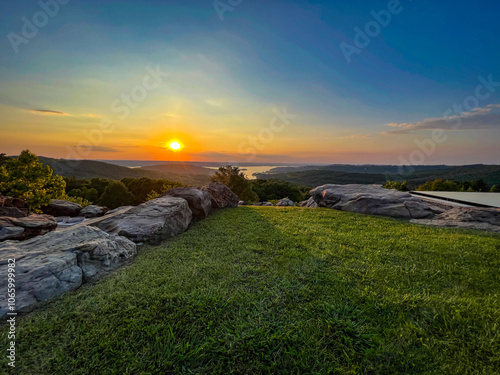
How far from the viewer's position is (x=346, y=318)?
2811 millimetres

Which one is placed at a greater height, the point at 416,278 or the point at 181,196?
the point at 181,196

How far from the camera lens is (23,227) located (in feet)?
18.5

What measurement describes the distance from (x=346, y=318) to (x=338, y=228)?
473 cm

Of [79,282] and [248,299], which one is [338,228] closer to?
[248,299]

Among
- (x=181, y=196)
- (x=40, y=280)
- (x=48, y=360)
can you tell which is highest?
(x=181, y=196)

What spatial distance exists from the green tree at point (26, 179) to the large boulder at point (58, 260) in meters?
9.79

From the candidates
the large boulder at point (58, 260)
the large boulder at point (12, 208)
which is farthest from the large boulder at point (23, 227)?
the large boulder at point (58, 260)

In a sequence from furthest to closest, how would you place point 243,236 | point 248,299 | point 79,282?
point 243,236 < point 79,282 < point 248,299

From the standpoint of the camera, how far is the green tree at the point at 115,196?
3009cm

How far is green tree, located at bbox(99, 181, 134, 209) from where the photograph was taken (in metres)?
30.1

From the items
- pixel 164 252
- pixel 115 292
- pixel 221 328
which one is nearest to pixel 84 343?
pixel 115 292

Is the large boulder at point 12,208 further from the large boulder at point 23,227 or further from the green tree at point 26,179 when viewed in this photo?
the green tree at point 26,179

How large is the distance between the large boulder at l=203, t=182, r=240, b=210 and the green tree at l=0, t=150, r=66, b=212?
977cm

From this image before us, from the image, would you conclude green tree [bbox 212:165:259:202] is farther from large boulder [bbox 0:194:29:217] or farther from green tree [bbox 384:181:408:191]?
large boulder [bbox 0:194:29:217]
